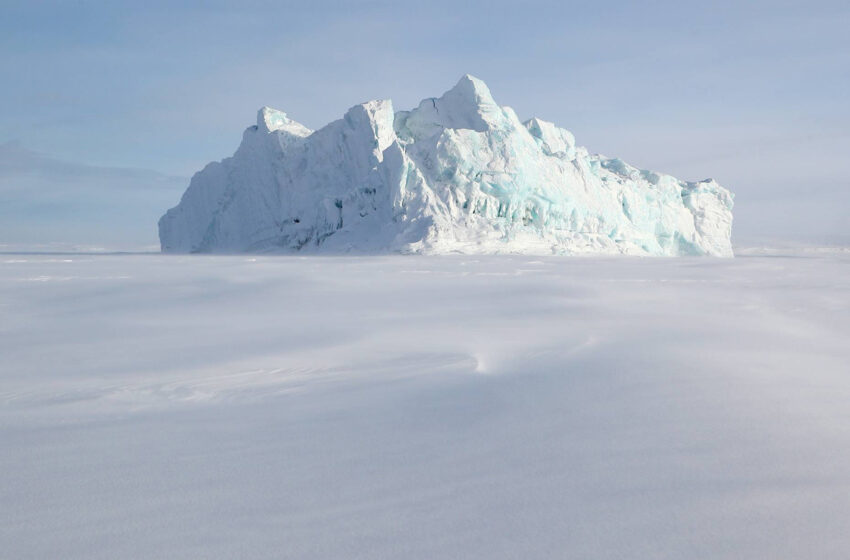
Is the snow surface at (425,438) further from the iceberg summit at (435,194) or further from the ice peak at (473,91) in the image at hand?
the ice peak at (473,91)

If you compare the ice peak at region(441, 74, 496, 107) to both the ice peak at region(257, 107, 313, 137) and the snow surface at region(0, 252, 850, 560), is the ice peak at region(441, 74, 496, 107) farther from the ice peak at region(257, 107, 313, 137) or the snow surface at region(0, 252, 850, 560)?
the snow surface at region(0, 252, 850, 560)

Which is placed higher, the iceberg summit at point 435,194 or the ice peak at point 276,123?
the ice peak at point 276,123

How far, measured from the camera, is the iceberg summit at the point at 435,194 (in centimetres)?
1831

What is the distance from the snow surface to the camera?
4.95ft

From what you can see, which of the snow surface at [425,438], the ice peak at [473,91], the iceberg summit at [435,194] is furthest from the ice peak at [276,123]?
the snow surface at [425,438]

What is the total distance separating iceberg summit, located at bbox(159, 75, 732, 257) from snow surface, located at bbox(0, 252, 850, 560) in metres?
13.1

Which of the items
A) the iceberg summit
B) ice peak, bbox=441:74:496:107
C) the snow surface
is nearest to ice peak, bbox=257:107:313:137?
the iceberg summit

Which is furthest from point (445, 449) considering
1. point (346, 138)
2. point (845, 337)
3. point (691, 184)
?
point (691, 184)

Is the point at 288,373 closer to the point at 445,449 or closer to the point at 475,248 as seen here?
the point at 445,449

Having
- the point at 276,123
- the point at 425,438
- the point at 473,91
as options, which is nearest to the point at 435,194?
the point at 473,91

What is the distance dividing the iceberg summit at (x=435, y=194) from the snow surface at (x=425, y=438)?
13.1m

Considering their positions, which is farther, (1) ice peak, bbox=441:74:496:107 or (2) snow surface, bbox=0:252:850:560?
(1) ice peak, bbox=441:74:496:107

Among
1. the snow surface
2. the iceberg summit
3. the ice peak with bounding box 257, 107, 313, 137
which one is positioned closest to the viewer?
the snow surface

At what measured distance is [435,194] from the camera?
18.5 m
